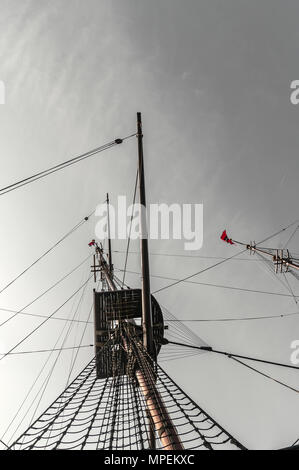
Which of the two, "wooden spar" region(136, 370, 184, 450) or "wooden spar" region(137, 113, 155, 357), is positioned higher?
"wooden spar" region(137, 113, 155, 357)

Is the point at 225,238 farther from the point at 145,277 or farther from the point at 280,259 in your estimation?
the point at 145,277

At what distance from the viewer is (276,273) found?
12391 millimetres

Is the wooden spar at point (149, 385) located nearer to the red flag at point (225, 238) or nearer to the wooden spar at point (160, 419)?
the wooden spar at point (160, 419)

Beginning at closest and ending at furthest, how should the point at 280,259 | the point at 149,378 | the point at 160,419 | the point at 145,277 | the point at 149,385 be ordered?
the point at 160,419
the point at 149,385
the point at 149,378
the point at 145,277
the point at 280,259

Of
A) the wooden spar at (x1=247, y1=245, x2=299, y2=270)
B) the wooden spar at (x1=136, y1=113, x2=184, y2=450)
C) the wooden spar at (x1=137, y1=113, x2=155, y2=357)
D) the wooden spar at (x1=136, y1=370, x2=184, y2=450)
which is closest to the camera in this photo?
the wooden spar at (x1=136, y1=370, x2=184, y2=450)

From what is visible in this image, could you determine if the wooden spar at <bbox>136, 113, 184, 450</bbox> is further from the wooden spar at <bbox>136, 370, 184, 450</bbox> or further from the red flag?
the red flag

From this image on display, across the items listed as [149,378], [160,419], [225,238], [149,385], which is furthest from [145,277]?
[225,238]

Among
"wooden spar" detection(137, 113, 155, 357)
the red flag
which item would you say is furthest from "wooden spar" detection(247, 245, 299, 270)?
"wooden spar" detection(137, 113, 155, 357)

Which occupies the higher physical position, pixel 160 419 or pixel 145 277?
pixel 145 277
